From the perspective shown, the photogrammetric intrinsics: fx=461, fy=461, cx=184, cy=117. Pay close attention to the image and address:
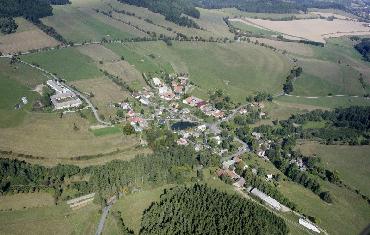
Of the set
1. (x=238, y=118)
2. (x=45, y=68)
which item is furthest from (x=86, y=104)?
(x=238, y=118)

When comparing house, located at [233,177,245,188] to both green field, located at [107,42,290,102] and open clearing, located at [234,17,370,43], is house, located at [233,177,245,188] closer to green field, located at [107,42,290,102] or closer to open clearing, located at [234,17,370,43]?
green field, located at [107,42,290,102]

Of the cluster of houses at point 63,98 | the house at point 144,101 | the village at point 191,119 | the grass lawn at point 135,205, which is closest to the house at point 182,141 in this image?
the village at point 191,119

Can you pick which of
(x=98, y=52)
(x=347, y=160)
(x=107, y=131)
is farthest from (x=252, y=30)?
(x=107, y=131)

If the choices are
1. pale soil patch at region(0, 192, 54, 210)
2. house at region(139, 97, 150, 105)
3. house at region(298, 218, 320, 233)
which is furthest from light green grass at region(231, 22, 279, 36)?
pale soil patch at region(0, 192, 54, 210)

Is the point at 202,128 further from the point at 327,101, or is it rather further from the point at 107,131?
the point at 327,101

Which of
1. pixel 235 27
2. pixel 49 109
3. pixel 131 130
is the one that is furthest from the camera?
pixel 235 27

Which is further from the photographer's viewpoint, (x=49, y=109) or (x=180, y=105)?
(x=180, y=105)

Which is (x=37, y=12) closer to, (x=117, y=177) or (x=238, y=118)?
(x=238, y=118)
